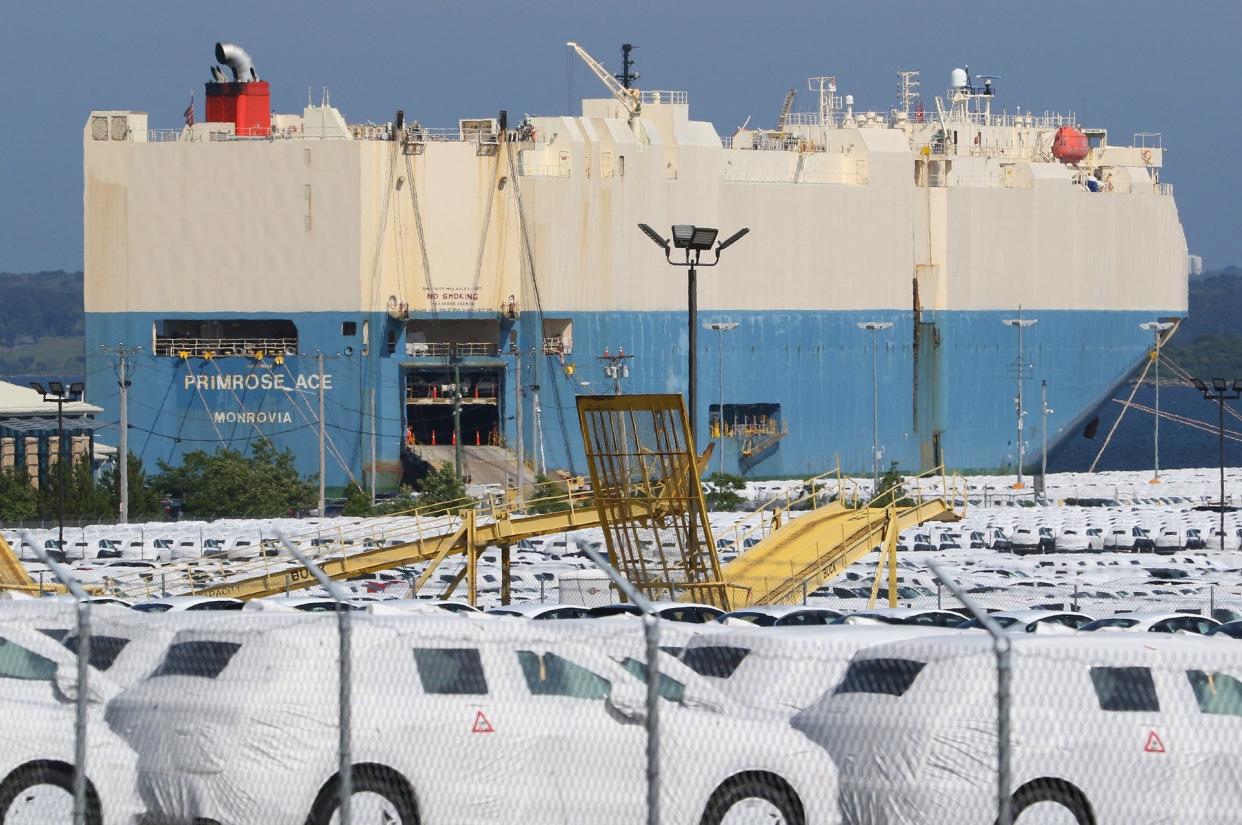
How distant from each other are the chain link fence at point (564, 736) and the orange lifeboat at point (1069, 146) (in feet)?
346

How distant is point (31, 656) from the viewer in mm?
14695

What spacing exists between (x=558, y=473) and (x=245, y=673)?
7613 centimetres

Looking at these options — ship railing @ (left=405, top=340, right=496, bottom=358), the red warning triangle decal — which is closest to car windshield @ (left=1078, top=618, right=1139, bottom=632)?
the red warning triangle decal

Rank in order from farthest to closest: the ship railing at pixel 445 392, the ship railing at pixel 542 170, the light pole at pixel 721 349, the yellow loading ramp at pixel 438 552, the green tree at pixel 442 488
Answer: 1. the ship railing at pixel 542 170
2. the ship railing at pixel 445 392
3. the light pole at pixel 721 349
4. the green tree at pixel 442 488
5. the yellow loading ramp at pixel 438 552

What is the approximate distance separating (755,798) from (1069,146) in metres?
107

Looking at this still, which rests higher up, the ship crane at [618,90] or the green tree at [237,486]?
the ship crane at [618,90]

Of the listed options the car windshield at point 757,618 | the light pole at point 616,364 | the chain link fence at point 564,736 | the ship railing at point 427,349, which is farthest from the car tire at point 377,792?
the ship railing at point 427,349

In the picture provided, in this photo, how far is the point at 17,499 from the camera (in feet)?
236

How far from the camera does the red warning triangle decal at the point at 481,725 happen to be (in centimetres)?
1404

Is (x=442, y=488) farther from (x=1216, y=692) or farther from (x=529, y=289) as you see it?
(x=1216, y=692)

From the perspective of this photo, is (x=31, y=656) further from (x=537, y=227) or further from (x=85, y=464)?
(x=537, y=227)

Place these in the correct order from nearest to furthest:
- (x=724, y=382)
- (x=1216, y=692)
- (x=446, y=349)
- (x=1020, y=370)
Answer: (x=1216, y=692) < (x=446, y=349) < (x=724, y=382) < (x=1020, y=370)

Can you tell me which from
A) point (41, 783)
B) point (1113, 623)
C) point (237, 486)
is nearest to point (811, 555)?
point (1113, 623)

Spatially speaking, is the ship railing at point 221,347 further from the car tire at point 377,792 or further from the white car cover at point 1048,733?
the white car cover at point 1048,733
